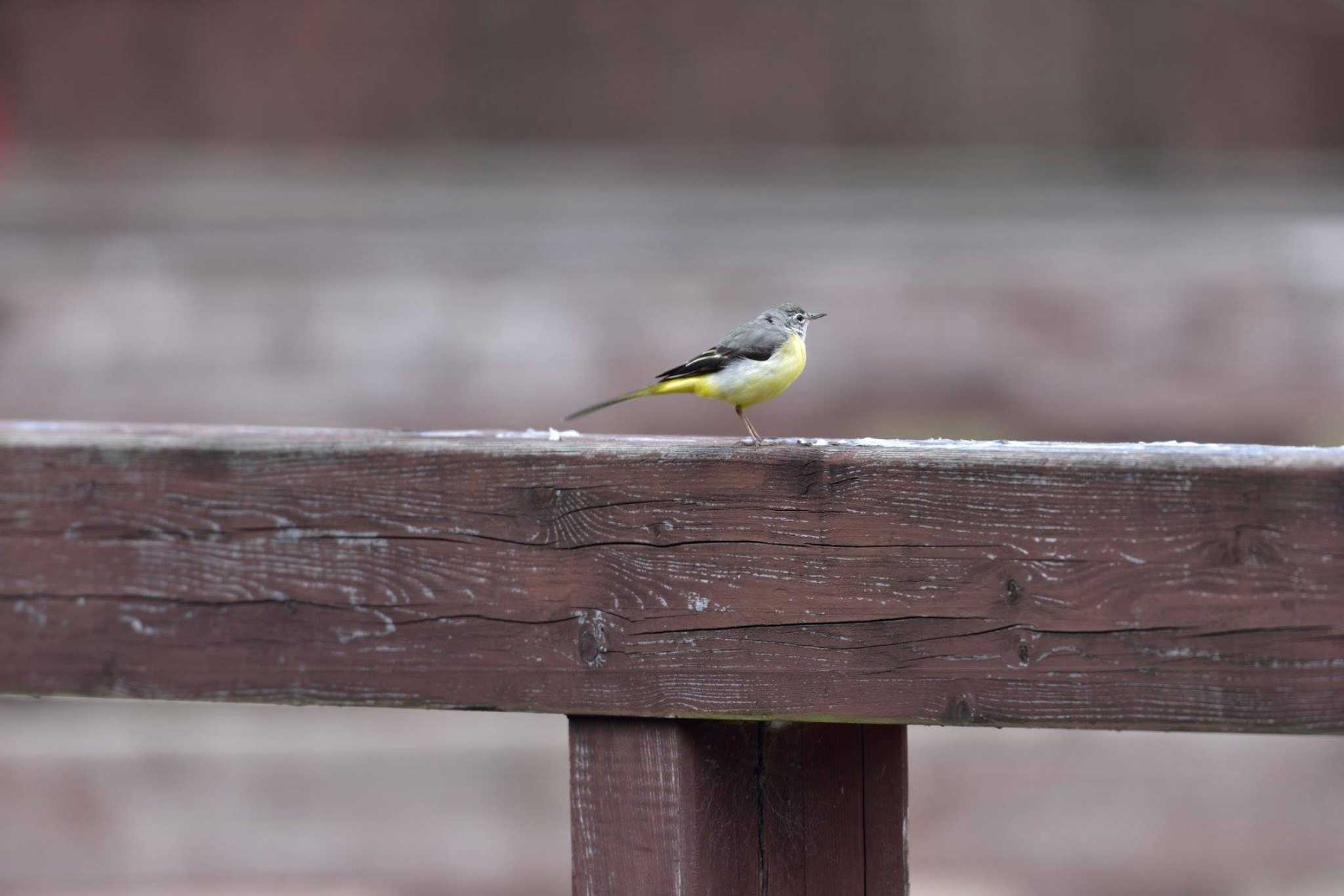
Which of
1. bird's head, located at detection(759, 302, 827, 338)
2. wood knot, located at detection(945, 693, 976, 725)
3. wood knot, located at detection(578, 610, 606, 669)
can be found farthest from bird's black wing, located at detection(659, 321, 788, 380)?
wood knot, located at detection(945, 693, 976, 725)

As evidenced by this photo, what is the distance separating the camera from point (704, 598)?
79.4 inches

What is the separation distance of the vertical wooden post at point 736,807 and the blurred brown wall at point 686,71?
530cm

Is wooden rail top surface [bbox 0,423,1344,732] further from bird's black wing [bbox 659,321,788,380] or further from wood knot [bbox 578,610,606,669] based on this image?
bird's black wing [bbox 659,321,788,380]

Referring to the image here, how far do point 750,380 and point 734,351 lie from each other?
104 millimetres

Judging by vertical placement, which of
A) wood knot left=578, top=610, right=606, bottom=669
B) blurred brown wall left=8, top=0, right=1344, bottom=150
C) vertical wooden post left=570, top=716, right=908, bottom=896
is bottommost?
vertical wooden post left=570, top=716, right=908, bottom=896

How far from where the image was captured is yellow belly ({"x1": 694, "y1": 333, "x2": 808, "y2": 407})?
11.0 ft

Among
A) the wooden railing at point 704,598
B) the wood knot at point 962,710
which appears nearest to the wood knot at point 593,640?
the wooden railing at point 704,598

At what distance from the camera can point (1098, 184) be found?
7.04m

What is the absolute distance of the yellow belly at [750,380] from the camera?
336cm

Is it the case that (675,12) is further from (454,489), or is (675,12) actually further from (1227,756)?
(454,489)

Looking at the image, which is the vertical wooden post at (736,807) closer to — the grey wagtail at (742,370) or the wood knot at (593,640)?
the wood knot at (593,640)

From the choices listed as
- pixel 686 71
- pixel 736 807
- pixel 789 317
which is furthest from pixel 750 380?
pixel 686 71

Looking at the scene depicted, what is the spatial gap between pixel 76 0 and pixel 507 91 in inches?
81.4

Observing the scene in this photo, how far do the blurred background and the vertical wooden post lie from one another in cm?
355
